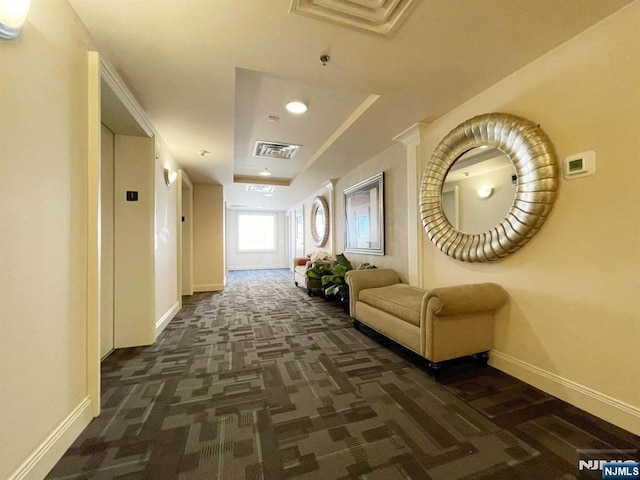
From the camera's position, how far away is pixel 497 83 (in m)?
2.08

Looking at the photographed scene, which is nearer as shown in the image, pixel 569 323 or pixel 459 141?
pixel 569 323

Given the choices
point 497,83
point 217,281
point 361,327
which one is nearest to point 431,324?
point 361,327

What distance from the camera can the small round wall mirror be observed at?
5.64 metres

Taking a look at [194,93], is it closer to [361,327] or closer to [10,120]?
[10,120]

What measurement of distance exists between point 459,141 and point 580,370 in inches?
74.1

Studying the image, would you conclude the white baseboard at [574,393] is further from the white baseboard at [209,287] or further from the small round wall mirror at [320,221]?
the white baseboard at [209,287]

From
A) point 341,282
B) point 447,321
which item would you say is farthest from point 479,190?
point 341,282

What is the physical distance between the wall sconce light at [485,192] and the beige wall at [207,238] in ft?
16.1

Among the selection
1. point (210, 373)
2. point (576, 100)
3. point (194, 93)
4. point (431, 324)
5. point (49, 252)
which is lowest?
point (210, 373)

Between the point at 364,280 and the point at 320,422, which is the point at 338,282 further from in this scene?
the point at 320,422

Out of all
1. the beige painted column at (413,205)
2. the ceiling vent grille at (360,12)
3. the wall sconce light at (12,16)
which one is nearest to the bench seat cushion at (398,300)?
the beige painted column at (413,205)

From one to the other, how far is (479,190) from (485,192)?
0.20 ft

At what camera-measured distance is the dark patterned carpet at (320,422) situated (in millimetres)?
1185

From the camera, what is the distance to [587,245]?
1.56m
